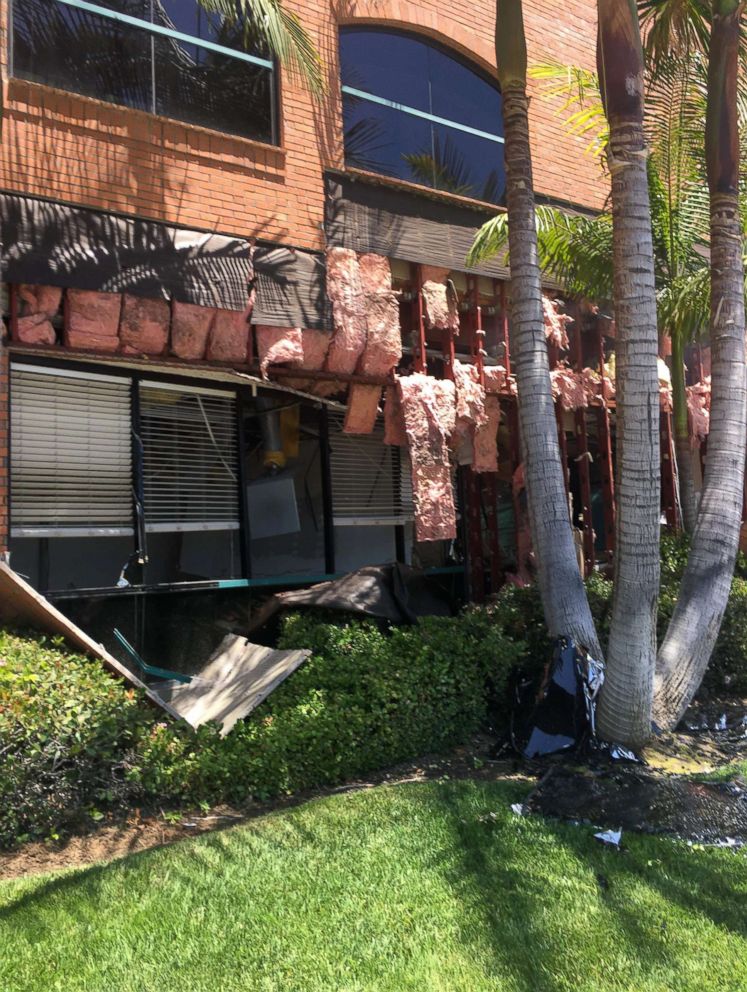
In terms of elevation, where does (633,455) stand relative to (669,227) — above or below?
below

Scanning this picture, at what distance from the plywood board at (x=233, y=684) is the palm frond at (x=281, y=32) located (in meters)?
5.10

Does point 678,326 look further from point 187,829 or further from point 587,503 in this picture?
point 187,829

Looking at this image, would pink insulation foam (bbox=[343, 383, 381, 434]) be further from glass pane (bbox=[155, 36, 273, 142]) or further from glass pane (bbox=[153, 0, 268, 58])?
glass pane (bbox=[153, 0, 268, 58])

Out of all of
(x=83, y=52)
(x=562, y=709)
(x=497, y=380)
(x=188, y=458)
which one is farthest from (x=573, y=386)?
(x=83, y=52)

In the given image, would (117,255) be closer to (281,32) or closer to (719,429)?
(281,32)

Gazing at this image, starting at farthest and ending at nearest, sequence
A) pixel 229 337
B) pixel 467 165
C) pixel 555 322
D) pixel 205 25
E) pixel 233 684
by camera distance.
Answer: pixel 467 165 < pixel 555 322 < pixel 205 25 < pixel 229 337 < pixel 233 684

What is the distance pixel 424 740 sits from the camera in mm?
6109

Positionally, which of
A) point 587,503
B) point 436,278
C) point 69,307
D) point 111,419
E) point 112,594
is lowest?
point 112,594

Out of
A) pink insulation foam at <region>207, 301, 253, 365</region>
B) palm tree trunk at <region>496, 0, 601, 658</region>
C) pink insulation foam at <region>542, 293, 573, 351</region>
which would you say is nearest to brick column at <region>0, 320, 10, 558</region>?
pink insulation foam at <region>207, 301, 253, 365</region>

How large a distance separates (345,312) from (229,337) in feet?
4.12

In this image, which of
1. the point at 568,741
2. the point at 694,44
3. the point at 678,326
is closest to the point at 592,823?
the point at 568,741

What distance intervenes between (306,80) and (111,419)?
4.28 meters

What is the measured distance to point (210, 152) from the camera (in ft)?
27.2

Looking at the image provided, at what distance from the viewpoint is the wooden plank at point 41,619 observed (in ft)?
18.2
